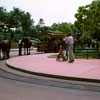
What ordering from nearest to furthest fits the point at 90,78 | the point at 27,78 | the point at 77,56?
the point at 90,78
the point at 27,78
the point at 77,56

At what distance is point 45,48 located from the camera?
31.2 metres

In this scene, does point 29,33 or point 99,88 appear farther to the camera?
point 29,33

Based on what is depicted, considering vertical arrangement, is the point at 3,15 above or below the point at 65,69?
above

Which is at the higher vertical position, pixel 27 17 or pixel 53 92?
pixel 27 17

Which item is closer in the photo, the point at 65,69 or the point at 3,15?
the point at 65,69

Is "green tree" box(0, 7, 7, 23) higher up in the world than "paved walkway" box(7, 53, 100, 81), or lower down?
higher up

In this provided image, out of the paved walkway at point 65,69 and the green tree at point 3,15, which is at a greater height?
the green tree at point 3,15

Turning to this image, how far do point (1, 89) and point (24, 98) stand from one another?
1.52 m

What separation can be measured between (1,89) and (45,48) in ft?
75.4

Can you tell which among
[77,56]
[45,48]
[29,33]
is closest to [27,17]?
[29,33]

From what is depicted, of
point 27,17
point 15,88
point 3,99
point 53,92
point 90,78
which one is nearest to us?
point 3,99

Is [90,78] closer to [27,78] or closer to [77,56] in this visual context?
[27,78]

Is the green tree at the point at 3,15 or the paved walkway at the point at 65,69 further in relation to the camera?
the green tree at the point at 3,15

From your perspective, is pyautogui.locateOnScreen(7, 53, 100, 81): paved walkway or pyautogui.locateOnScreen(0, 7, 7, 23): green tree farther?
pyautogui.locateOnScreen(0, 7, 7, 23): green tree
